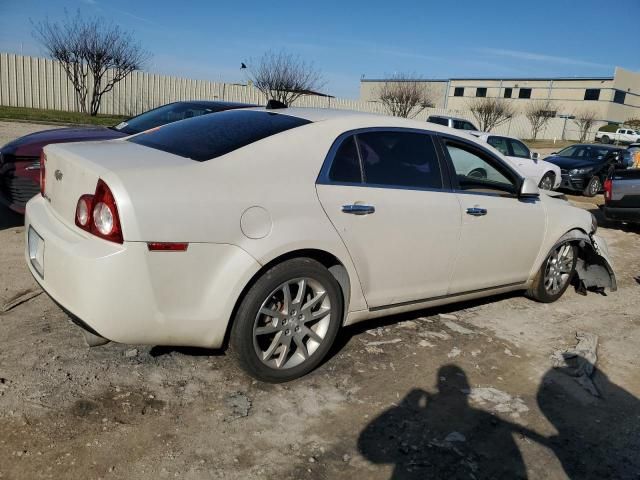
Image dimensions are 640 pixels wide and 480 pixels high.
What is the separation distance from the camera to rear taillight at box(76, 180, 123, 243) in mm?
2586

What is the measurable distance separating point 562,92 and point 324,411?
233 ft

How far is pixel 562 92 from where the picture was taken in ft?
212

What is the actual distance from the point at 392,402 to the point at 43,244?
2202 millimetres

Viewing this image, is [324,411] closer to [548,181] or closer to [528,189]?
[528,189]

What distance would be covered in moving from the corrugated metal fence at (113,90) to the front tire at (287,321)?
69.2ft

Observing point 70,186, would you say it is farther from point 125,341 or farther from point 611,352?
point 611,352

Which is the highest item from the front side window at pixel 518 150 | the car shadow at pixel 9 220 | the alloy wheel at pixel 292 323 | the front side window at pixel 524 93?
the front side window at pixel 524 93

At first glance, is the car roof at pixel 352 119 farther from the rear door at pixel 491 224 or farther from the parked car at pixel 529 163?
the parked car at pixel 529 163

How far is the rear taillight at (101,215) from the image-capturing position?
2.59 meters

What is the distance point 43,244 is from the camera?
9.62 feet

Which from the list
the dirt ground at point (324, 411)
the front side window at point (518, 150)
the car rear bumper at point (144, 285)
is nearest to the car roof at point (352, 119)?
the car rear bumper at point (144, 285)

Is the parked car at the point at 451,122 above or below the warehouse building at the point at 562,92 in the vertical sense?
below

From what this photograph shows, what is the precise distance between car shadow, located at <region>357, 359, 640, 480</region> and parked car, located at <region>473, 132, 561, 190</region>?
37.4 feet

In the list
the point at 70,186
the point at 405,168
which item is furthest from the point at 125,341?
the point at 405,168
